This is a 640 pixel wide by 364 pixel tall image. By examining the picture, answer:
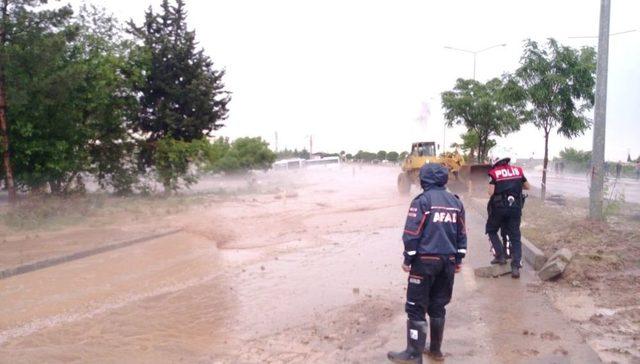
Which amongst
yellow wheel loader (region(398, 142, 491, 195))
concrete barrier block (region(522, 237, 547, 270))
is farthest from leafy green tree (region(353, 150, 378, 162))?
concrete barrier block (region(522, 237, 547, 270))

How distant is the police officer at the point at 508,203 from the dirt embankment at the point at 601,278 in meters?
0.73

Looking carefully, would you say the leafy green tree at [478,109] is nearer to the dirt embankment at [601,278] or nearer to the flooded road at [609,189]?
the flooded road at [609,189]

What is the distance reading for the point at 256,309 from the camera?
24.0 feet

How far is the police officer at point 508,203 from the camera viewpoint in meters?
8.30

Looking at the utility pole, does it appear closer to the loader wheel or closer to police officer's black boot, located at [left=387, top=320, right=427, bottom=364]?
police officer's black boot, located at [left=387, top=320, right=427, bottom=364]

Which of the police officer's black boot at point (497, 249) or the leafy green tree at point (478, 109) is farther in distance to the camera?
the leafy green tree at point (478, 109)

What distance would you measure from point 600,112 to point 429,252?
8472 mm

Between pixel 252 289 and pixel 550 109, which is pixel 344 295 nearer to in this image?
pixel 252 289

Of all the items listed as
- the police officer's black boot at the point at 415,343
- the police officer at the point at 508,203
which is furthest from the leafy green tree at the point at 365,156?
the police officer's black boot at the point at 415,343

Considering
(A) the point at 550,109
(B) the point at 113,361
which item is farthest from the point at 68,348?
(A) the point at 550,109

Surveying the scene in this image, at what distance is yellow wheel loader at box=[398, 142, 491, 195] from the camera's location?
22.1m

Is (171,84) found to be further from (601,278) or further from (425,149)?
(601,278)

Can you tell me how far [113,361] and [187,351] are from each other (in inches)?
28.0

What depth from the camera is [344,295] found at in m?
7.86
